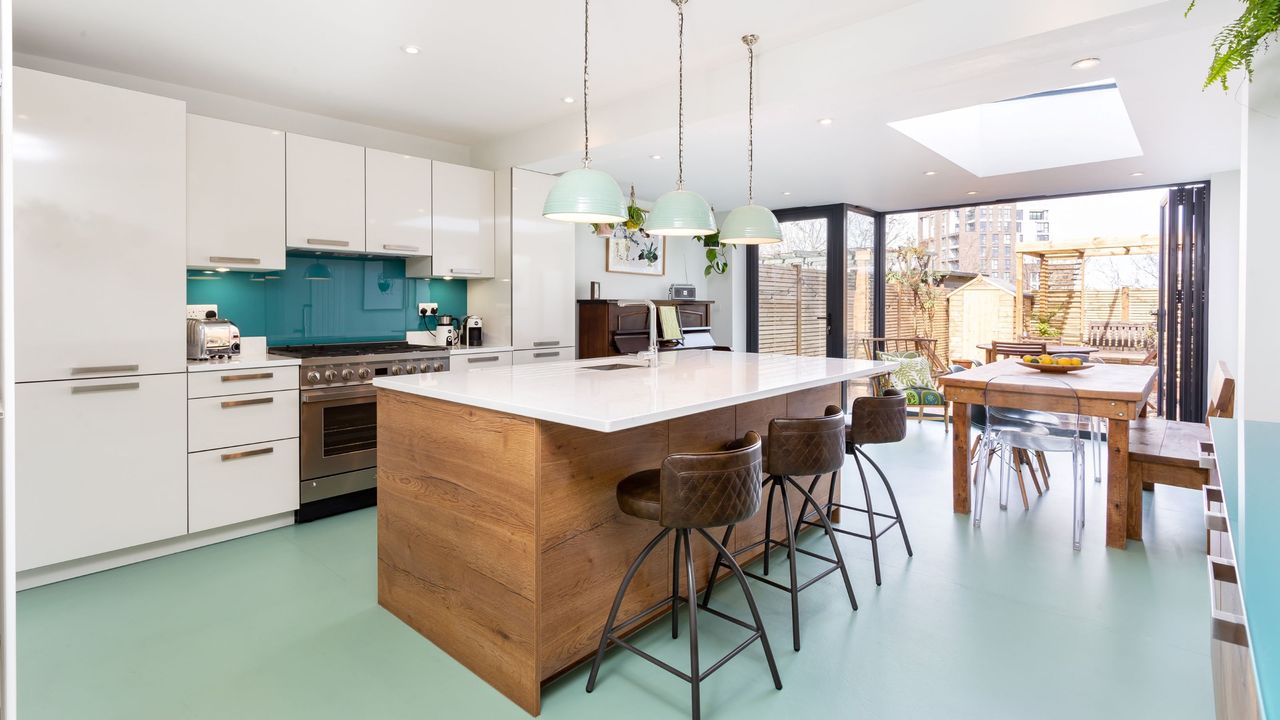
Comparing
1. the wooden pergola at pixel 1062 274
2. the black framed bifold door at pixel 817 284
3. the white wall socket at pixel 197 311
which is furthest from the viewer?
the black framed bifold door at pixel 817 284

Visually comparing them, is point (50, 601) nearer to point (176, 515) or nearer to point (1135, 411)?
point (176, 515)

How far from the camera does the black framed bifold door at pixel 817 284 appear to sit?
6547mm

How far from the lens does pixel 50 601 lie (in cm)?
264

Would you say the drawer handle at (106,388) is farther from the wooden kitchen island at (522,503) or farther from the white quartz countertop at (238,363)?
the wooden kitchen island at (522,503)

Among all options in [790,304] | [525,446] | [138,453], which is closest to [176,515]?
[138,453]

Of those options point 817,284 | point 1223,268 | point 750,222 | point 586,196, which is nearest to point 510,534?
point 586,196

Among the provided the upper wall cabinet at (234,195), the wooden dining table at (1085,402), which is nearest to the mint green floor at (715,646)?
the wooden dining table at (1085,402)

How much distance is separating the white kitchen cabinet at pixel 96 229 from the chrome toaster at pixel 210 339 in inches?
8.3

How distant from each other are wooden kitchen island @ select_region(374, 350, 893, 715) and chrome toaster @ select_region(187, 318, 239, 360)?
1476mm

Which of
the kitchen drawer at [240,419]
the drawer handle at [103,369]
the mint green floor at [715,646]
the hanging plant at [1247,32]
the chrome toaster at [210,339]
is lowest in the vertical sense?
the mint green floor at [715,646]

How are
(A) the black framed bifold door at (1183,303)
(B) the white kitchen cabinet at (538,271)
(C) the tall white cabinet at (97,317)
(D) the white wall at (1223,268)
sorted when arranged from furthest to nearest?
(A) the black framed bifold door at (1183,303), (D) the white wall at (1223,268), (B) the white kitchen cabinet at (538,271), (C) the tall white cabinet at (97,317)

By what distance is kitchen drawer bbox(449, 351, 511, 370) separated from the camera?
4250mm

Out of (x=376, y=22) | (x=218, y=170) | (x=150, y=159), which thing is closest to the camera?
(x=376, y=22)

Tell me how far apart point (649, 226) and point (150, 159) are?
2404mm
